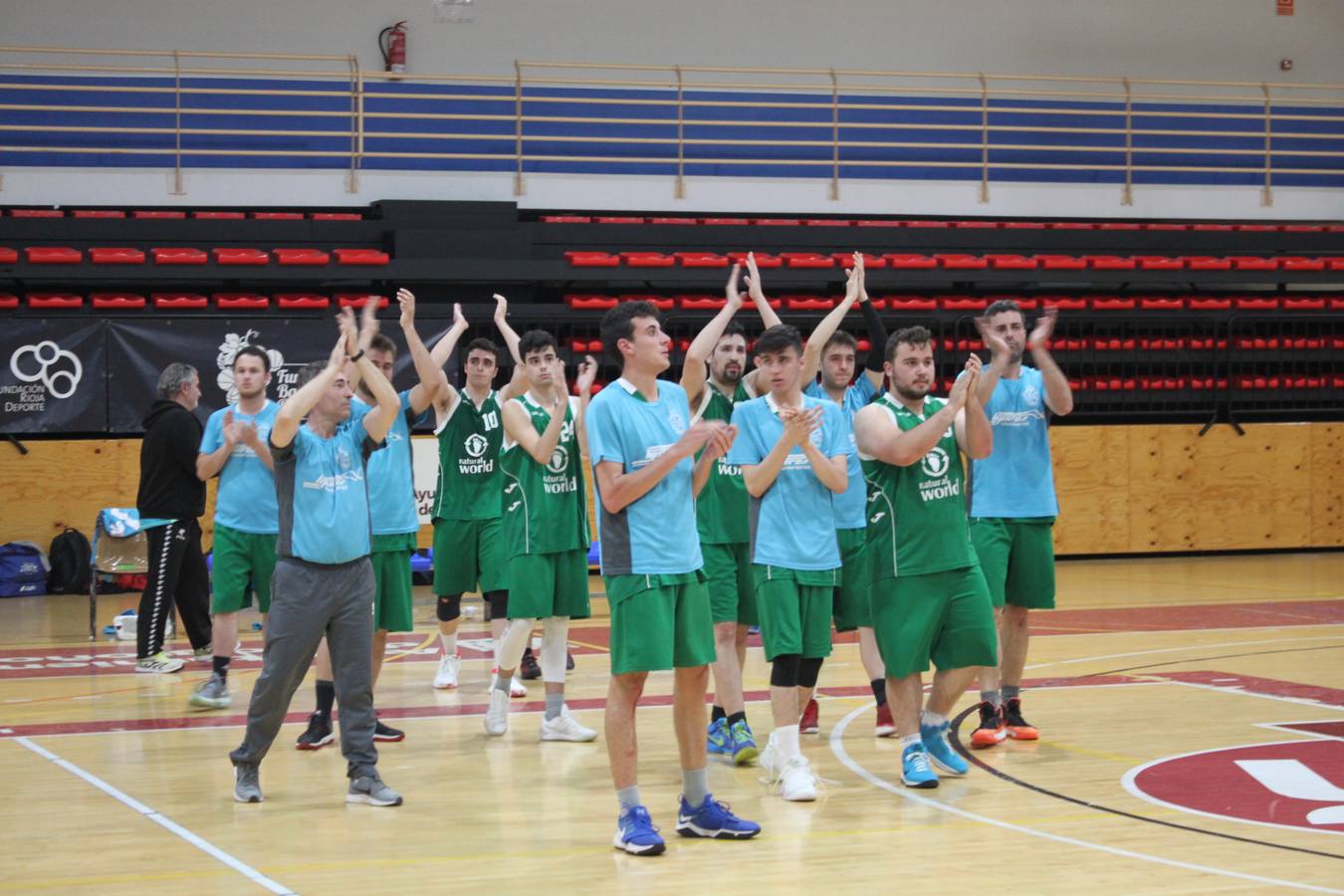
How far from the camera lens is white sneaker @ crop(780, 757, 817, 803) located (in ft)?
20.0

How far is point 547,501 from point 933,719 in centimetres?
241

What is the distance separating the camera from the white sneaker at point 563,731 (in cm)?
762

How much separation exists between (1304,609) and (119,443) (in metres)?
12.3

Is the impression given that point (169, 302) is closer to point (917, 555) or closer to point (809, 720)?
point (809, 720)

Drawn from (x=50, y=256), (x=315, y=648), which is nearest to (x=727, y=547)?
(x=315, y=648)

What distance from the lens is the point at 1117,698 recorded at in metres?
8.52

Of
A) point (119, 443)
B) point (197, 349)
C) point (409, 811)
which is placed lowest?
point (409, 811)

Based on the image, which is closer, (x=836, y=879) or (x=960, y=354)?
(x=836, y=879)

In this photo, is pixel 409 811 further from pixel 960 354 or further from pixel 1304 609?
pixel 960 354

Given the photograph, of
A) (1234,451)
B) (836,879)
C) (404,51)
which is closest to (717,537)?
(836,879)

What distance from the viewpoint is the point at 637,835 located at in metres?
5.28

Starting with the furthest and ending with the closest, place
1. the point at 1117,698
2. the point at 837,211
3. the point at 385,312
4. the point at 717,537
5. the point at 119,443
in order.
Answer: the point at 837,211 → the point at 385,312 → the point at 119,443 → the point at 1117,698 → the point at 717,537

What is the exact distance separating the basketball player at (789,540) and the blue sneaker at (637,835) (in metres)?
0.99

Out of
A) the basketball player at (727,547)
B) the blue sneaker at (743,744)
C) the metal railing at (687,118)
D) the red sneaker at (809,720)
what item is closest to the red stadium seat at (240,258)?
the metal railing at (687,118)
